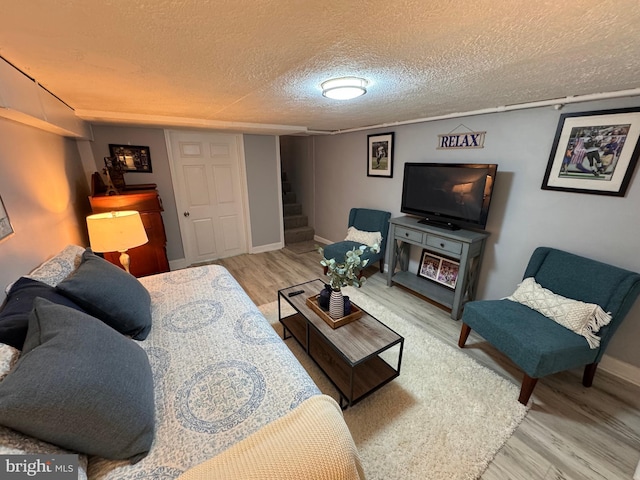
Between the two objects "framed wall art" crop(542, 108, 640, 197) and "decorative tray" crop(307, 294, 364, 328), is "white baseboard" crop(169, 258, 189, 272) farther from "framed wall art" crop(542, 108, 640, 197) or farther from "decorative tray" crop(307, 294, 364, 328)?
"framed wall art" crop(542, 108, 640, 197)

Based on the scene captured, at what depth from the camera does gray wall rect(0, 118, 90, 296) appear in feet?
4.37

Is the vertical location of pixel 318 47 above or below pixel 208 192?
above

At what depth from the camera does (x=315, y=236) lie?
5109 millimetres

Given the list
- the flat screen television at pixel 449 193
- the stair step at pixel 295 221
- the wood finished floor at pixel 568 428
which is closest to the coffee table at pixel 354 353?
the wood finished floor at pixel 568 428

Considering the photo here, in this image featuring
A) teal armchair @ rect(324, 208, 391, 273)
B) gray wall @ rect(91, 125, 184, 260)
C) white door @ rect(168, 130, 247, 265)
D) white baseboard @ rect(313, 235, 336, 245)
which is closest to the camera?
gray wall @ rect(91, 125, 184, 260)

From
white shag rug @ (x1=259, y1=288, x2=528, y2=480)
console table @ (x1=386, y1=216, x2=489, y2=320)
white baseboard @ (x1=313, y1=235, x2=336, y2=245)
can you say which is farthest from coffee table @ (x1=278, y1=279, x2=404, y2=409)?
white baseboard @ (x1=313, y1=235, x2=336, y2=245)

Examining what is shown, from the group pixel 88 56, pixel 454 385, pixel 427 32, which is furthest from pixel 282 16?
pixel 454 385

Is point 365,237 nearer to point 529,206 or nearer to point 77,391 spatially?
point 529,206

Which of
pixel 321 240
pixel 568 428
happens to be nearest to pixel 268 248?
pixel 321 240

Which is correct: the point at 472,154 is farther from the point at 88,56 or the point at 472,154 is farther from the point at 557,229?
the point at 88,56

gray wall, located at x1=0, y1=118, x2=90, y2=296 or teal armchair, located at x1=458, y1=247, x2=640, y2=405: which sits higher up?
gray wall, located at x1=0, y1=118, x2=90, y2=296

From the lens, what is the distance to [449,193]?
261cm

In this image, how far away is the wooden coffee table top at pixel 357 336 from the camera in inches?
60.9

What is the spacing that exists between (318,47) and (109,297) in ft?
5.42
